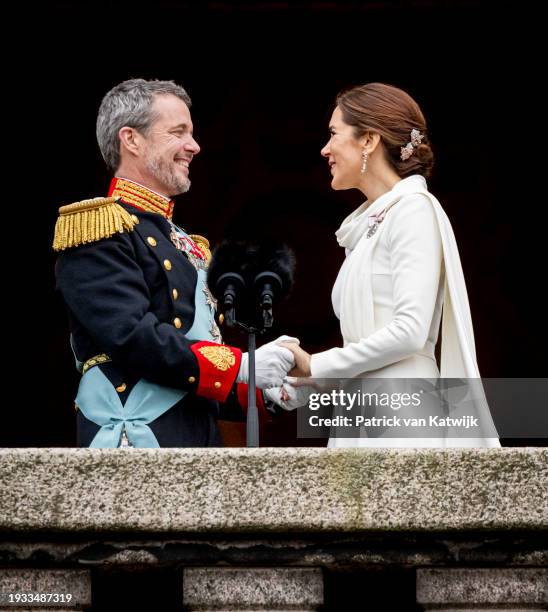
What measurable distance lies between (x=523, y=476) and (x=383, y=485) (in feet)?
0.99

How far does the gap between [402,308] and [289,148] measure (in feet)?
15.2

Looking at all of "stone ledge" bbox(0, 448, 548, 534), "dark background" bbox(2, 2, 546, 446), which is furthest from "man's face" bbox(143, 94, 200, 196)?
"dark background" bbox(2, 2, 546, 446)

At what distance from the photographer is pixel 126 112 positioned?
459cm

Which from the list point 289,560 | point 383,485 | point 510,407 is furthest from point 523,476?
point 510,407

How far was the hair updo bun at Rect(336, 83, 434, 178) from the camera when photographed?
14.2 ft

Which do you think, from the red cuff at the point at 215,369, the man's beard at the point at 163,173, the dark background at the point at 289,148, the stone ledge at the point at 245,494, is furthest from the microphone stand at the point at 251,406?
the dark background at the point at 289,148

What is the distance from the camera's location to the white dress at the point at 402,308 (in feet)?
13.0

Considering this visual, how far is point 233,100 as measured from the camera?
8484 mm

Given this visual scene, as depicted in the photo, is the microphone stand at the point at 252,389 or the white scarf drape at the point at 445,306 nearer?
the microphone stand at the point at 252,389

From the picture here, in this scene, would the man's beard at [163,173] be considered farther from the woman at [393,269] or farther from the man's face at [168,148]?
the woman at [393,269]

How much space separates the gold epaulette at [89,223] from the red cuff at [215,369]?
0.42 metres

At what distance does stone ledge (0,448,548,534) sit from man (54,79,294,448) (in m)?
0.79

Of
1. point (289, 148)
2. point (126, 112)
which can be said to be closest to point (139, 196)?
point (126, 112)

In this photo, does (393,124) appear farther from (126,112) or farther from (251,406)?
(251,406)
